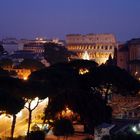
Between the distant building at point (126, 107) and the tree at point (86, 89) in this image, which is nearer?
the tree at point (86, 89)

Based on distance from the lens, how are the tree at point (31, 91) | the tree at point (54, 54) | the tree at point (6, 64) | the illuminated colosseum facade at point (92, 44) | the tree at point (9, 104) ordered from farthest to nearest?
the illuminated colosseum facade at point (92, 44) → the tree at point (54, 54) → the tree at point (6, 64) → the tree at point (31, 91) → the tree at point (9, 104)

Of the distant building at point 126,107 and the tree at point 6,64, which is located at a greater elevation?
the tree at point 6,64

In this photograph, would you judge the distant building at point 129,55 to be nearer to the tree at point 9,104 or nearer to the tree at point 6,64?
the tree at point 6,64

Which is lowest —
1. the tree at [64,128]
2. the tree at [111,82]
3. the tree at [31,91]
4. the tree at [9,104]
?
the tree at [64,128]

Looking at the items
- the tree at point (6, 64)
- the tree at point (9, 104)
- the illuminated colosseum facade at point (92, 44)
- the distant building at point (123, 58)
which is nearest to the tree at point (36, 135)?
the tree at point (9, 104)

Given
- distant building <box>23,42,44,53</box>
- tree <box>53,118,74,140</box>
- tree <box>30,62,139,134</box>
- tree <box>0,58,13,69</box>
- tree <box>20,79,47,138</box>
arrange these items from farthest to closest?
distant building <box>23,42,44,53</box>, tree <box>0,58,13,69</box>, tree <box>30,62,139,134</box>, tree <box>20,79,47,138</box>, tree <box>53,118,74,140</box>

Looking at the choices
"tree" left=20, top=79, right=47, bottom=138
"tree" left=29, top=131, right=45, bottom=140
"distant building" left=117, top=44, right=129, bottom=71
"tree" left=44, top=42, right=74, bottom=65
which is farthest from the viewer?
"tree" left=44, top=42, right=74, bottom=65

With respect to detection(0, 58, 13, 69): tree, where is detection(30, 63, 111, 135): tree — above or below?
below

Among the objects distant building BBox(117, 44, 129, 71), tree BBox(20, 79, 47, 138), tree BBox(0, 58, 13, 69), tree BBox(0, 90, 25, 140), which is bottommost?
tree BBox(0, 90, 25, 140)

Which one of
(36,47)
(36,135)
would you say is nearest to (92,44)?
(36,47)

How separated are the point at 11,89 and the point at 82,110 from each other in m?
2.91

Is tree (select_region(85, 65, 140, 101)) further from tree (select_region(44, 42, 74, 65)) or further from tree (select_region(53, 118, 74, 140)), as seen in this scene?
tree (select_region(44, 42, 74, 65))

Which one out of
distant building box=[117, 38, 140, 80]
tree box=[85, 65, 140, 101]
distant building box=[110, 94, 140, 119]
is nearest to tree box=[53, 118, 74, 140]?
distant building box=[110, 94, 140, 119]

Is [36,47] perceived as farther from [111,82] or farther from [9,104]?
[9,104]
